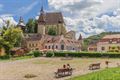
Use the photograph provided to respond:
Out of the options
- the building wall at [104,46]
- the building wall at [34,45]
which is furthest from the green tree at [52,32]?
the building wall at [104,46]

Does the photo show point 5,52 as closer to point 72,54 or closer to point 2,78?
point 72,54

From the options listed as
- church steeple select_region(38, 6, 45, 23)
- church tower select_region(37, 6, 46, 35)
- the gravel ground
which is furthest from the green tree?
the gravel ground

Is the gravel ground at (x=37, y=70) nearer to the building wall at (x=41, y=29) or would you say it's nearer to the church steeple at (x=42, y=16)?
the building wall at (x=41, y=29)

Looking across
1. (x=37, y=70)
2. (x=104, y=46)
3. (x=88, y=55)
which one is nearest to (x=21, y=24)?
(x=104, y=46)

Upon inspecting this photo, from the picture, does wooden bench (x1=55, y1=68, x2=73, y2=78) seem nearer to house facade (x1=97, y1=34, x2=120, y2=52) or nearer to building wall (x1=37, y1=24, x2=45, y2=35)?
house facade (x1=97, y1=34, x2=120, y2=52)

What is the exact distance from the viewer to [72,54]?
8625 centimetres

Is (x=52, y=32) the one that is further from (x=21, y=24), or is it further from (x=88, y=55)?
(x=88, y=55)

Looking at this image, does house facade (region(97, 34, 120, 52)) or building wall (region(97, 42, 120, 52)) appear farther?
building wall (region(97, 42, 120, 52))

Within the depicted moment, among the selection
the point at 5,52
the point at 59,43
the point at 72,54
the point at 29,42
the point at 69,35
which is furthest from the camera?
the point at 69,35

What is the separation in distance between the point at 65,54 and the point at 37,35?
6663 cm

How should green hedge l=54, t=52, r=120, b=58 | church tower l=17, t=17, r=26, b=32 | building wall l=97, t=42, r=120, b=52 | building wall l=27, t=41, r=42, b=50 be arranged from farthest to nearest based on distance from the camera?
church tower l=17, t=17, r=26, b=32 → building wall l=27, t=41, r=42, b=50 → building wall l=97, t=42, r=120, b=52 → green hedge l=54, t=52, r=120, b=58

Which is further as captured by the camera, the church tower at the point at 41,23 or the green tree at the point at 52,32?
the green tree at the point at 52,32

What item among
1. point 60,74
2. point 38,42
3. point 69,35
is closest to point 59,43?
point 38,42

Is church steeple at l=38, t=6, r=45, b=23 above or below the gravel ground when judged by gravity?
above
